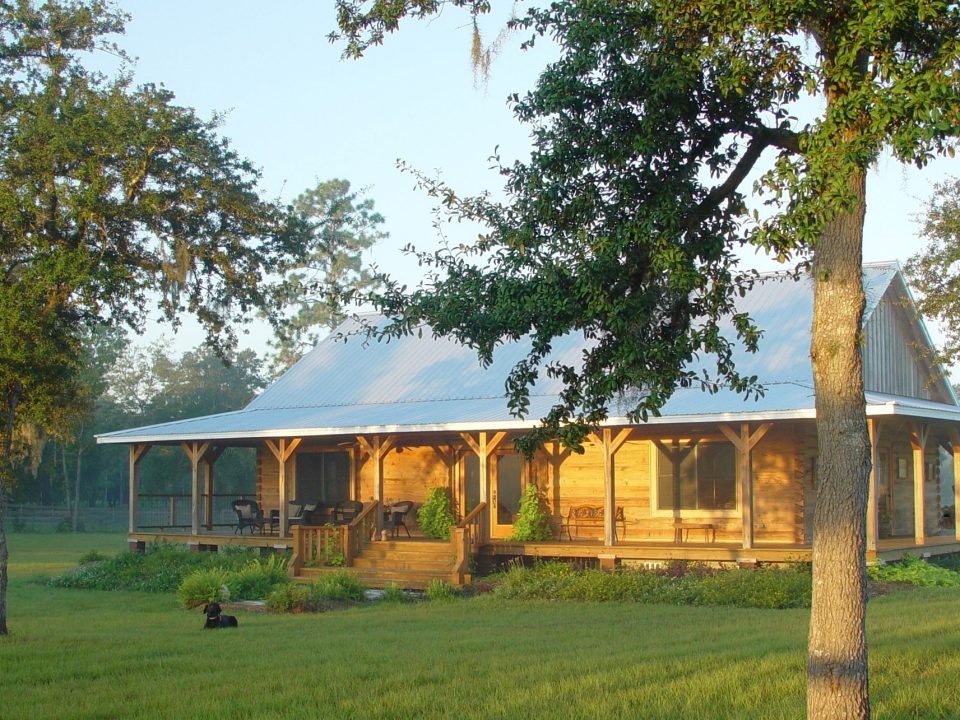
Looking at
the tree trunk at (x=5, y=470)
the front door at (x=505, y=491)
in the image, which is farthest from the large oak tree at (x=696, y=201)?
the front door at (x=505, y=491)

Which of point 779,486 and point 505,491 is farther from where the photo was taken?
point 505,491

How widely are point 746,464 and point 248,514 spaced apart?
1315cm

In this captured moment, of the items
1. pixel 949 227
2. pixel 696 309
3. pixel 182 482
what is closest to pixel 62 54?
pixel 696 309

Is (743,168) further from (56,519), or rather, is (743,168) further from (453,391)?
(56,519)

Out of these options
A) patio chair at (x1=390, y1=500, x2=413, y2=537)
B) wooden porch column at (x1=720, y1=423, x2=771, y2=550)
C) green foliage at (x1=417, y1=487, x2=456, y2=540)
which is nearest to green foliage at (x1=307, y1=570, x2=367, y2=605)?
green foliage at (x1=417, y1=487, x2=456, y2=540)

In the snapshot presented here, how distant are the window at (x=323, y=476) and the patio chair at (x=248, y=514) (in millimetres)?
1375

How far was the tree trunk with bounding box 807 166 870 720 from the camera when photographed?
7.38 m

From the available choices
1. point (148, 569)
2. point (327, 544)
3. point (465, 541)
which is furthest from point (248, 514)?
point (465, 541)

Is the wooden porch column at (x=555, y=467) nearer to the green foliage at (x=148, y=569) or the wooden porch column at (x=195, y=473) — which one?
the green foliage at (x=148, y=569)

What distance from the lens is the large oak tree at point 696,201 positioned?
743 cm

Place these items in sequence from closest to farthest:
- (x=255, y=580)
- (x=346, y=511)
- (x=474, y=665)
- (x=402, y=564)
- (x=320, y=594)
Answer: (x=474, y=665), (x=320, y=594), (x=255, y=580), (x=402, y=564), (x=346, y=511)

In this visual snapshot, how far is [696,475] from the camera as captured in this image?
2323 centimetres

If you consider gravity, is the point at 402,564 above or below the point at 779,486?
below

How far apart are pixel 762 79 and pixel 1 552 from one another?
408 inches
